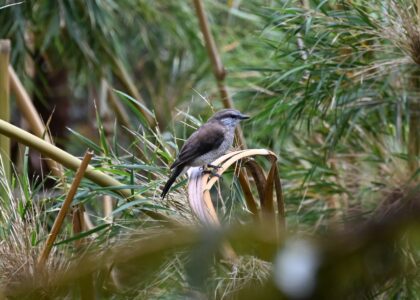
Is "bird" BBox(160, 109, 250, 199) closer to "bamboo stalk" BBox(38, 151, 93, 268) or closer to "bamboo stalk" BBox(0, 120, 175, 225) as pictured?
"bamboo stalk" BBox(0, 120, 175, 225)

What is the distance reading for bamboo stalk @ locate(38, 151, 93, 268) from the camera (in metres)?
1.72

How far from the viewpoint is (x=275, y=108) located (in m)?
2.97

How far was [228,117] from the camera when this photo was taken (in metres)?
2.77

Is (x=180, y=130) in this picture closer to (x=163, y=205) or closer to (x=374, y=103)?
(x=374, y=103)

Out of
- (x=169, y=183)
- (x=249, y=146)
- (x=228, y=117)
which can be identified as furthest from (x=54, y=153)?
(x=249, y=146)

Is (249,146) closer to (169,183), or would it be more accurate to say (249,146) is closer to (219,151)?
(219,151)

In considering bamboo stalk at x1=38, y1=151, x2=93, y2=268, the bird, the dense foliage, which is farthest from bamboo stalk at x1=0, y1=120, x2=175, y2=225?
the bird

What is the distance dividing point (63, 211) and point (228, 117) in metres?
1.08

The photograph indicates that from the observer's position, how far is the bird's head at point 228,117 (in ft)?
8.62

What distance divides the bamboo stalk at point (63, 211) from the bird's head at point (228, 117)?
0.85 m

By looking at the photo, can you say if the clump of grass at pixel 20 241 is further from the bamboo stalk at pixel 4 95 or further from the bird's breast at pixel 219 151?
the bird's breast at pixel 219 151

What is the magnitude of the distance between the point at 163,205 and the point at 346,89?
112 cm

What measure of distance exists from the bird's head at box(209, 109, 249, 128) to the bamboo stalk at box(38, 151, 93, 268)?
0.85 metres

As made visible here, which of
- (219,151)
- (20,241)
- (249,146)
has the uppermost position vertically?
(20,241)
